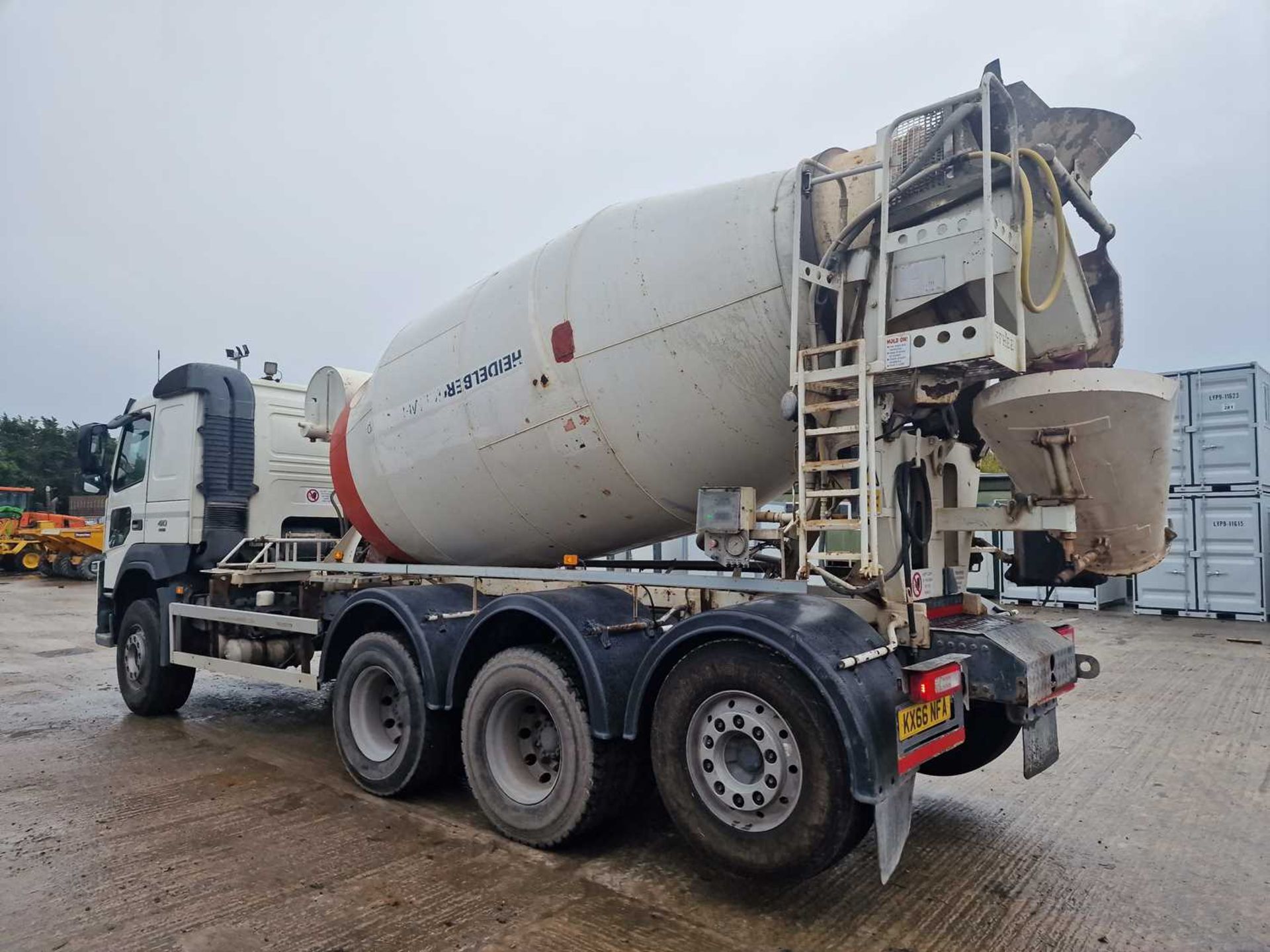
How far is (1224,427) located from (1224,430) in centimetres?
5

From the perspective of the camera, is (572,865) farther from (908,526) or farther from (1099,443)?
(1099,443)

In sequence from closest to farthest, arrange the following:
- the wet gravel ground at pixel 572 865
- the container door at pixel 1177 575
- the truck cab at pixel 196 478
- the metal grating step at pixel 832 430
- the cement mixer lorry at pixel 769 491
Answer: the wet gravel ground at pixel 572 865 → the cement mixer lorry at pixel 769 491 → the metal grating step at pixel 832 430 → the truck cab at pixel 196 478 → the container door at pixel 1177 575

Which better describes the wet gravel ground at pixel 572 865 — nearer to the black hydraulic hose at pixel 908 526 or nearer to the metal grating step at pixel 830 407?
the black hydraulic hose at pixel 908 526

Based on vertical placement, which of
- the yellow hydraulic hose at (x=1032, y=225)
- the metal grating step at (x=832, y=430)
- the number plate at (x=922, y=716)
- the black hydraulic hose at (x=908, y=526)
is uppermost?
the yellow hydraulic hose at (x=1032, y=225)

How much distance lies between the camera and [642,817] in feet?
15.6

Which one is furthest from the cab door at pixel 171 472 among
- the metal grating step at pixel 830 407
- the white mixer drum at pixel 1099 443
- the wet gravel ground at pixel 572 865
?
the white mixer drum at pixel 1099 443

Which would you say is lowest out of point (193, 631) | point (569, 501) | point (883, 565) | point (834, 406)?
point (193, 631)

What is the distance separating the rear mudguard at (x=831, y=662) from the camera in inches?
125

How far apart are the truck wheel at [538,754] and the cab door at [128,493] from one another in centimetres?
494

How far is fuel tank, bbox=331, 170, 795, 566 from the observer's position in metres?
4.16

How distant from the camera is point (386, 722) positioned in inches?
213

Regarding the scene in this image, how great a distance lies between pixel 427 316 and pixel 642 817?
3.59 meters

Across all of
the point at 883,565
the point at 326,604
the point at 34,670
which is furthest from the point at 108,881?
the point at 34,670

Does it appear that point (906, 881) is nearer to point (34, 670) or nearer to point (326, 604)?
point (326, 604)
